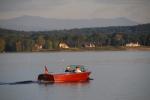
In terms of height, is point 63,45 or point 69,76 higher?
point 63,45

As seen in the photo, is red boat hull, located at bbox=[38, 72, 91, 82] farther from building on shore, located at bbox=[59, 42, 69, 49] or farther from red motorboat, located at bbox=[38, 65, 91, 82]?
building on shore, located at bbox=[59, 42, 69, 49]

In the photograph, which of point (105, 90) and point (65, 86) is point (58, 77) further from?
point (105, 90)

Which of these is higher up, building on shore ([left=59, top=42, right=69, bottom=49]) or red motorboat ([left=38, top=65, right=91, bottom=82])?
building on shore ([left=59, top=42, right=69, bottom=49])

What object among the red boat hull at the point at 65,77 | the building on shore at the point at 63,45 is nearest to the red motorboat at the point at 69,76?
the red boat hull at the point at 65,77

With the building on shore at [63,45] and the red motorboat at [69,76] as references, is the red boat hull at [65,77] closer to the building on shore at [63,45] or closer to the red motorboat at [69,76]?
the red motorboat at [69,76]

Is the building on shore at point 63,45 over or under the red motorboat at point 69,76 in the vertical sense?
over

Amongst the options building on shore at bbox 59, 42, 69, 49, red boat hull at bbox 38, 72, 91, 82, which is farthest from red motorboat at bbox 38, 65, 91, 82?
building on shore at bbox 59, 42, 69, 49

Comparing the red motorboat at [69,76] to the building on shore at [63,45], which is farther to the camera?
the building on shore at [63,45]

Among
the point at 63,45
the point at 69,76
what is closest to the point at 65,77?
the point at 69,76

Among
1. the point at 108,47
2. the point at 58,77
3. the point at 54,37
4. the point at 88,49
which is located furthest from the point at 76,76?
the point at 88,49

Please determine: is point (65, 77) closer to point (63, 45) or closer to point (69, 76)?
Answer: point (69, 76)

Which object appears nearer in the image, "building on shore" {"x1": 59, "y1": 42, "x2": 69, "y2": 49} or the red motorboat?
the red motorboat

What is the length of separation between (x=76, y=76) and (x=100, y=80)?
3467 millimetres

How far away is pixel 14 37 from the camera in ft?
231
